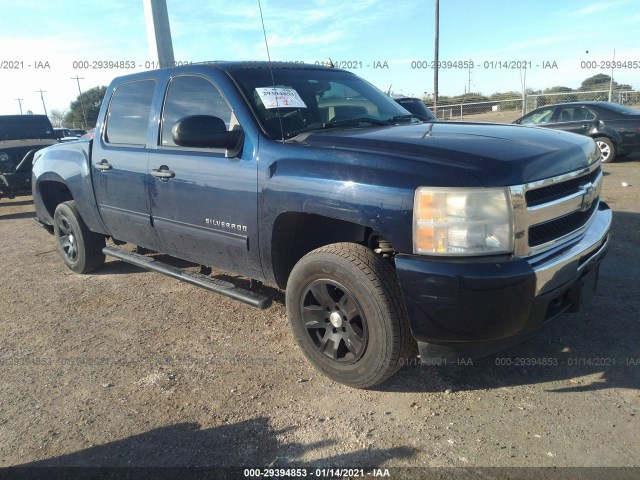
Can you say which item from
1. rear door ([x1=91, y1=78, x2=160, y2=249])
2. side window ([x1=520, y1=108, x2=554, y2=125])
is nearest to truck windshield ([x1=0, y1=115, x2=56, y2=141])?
rear door ([x1=91, y1=78, x2=160, y2=249])

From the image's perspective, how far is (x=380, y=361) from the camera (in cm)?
272

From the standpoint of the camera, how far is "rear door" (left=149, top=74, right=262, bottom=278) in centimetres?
326

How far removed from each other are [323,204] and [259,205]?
0.54m

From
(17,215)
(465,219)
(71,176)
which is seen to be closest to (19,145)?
(17,215)

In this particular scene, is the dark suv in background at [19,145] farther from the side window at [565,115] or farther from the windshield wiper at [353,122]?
the side window at [565,115]

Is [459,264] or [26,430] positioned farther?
[26,430]

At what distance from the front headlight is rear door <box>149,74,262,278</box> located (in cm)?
119

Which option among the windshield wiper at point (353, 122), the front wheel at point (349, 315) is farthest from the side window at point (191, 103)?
the front wheel at point (349, 315)

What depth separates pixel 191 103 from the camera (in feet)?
12.3

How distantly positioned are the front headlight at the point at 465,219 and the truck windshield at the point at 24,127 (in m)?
11.5

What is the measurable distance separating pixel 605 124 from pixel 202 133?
10971 millimetres

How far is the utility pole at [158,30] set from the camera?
940 cm

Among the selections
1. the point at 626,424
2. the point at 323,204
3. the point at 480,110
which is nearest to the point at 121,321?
the point at 323,204

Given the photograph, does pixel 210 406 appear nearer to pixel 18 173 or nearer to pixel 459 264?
pixel 459 264
